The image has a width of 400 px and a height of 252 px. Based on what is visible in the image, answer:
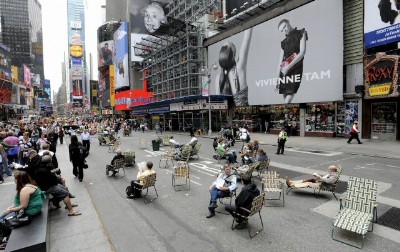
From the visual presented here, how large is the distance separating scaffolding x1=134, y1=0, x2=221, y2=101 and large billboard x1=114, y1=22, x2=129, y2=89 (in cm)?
4036

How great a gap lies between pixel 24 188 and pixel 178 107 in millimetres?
35137

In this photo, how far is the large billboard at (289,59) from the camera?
23.9 meters

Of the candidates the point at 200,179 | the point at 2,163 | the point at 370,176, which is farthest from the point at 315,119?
the point at 2,163

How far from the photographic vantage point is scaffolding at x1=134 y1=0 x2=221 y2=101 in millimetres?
42344

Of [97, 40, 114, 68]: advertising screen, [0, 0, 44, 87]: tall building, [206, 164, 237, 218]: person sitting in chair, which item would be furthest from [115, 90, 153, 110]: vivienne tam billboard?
[0, 0, 44, 87]: tall building

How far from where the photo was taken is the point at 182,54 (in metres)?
44.6

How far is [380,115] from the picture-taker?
21.6 metres

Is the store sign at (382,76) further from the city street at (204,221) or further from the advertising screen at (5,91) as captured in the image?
the advertising screen at (5,91)

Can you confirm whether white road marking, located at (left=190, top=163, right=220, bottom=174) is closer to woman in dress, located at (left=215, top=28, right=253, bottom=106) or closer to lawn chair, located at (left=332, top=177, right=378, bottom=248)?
lawn chair, located at (left=332, top=177, right=378, bottom=248)

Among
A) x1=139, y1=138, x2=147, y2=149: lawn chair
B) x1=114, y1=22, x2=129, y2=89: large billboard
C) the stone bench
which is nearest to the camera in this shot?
the stone bench

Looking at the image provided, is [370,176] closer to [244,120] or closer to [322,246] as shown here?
[322,246]

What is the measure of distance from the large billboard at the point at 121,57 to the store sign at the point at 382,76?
83.1m

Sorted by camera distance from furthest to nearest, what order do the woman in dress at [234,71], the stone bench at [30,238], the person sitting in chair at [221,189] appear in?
the woman in dress at [234,71] < the person sitting in chair at [221,189] < the stone bench at [30,238]

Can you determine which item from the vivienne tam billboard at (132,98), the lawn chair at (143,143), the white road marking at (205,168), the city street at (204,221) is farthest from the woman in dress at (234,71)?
the vivienne tam billboard at (132,98)
